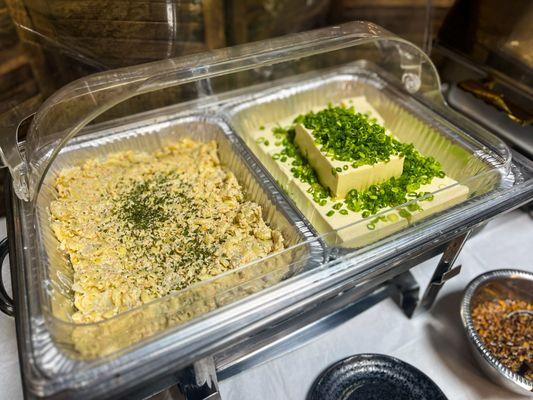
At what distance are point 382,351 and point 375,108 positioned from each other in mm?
1162

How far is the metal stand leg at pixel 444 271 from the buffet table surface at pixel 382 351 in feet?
0.26

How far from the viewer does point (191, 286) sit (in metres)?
1.07

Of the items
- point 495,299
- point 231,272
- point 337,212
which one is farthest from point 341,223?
point 495,299

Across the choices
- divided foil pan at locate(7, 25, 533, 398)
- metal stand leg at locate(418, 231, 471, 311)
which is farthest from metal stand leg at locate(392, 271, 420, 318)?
divided foil pan at locate(7, 25, 533, 398)

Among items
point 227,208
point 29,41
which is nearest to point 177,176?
point 227,208

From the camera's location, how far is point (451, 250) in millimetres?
1461

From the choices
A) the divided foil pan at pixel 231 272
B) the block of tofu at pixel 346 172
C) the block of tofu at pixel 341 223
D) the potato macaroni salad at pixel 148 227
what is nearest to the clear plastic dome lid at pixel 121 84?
the divided foil pan at pixel 231 272

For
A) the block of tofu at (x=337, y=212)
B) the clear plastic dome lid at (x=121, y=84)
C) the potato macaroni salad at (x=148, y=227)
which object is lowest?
the potato macaroni salad at (x=148, y=227)

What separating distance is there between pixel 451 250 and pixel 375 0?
155cm

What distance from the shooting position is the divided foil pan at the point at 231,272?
97cm

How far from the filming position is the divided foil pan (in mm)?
973

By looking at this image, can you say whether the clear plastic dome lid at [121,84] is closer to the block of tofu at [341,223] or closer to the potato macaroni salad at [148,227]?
the potato macaroni salad at [148,227]

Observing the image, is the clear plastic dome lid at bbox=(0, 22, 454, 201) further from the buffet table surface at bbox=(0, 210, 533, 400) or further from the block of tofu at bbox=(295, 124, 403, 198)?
the buffet table surface at bbox=(0, 210, 533, 400)

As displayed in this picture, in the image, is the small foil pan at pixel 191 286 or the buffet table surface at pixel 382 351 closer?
the small foil pan at pixel 191 286
